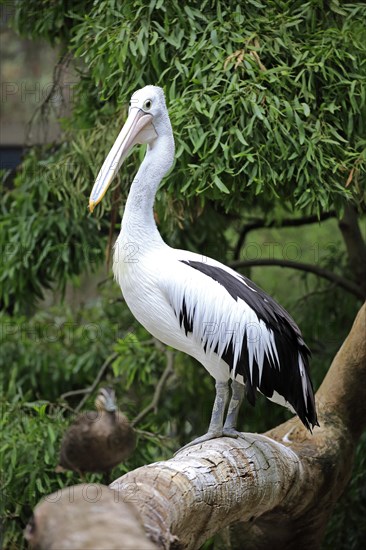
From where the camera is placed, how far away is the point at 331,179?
4.69 metres

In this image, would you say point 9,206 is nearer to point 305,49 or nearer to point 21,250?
point 21,250

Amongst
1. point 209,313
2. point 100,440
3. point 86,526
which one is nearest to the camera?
point 86,526

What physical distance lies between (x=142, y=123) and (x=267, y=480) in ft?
5.02

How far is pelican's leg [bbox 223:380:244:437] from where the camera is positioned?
13.5 feet

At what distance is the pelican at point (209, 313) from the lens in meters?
4.00

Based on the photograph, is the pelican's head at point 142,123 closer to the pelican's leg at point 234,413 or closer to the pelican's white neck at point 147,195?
the pelican's white neck at point 147,195

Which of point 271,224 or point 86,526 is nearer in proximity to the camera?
point 86,526

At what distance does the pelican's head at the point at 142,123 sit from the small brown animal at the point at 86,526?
1.96m

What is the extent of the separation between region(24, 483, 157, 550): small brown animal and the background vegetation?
232 cm

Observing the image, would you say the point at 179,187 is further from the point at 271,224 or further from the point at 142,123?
the point at 271,224

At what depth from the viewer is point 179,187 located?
4848mm

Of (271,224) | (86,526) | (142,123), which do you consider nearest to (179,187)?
(142,123)

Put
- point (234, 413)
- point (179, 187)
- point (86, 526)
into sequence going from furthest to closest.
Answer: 1. point (179, 187)
2. point (234, 413)
3. point (86, 526)

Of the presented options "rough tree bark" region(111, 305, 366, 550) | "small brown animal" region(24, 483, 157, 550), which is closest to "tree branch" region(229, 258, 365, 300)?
"rough tree bark" region(111, 305, 366, 550)
